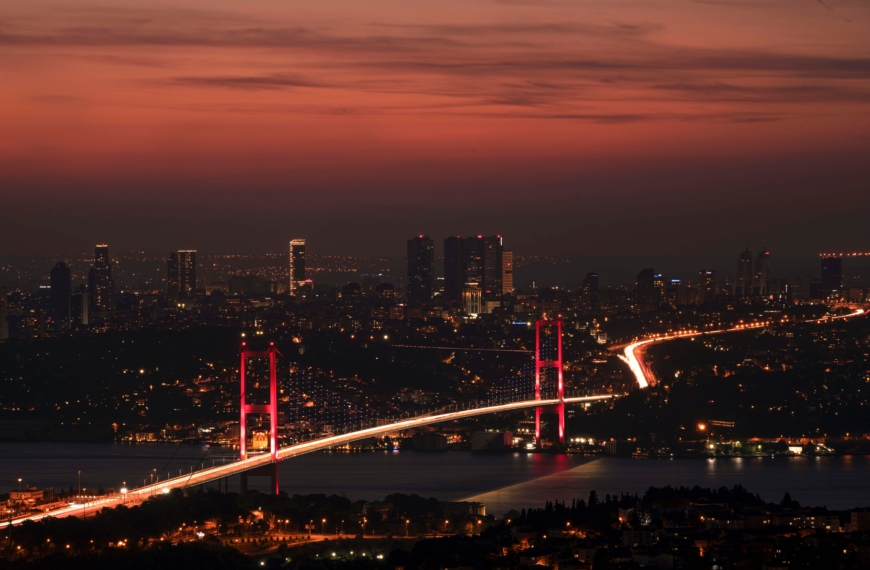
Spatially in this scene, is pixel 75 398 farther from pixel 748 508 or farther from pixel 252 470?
pixel 748 508

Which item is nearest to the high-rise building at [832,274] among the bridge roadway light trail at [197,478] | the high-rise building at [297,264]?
the high-rise building at [297,264]

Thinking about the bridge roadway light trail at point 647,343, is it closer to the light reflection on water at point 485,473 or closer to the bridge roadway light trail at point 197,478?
the light reflection on water at point 485,473

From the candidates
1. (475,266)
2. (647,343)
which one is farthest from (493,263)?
(647,343)

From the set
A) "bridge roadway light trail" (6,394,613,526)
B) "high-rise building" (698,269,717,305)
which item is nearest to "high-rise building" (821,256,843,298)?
"high-rise building" (698,269,717,305)

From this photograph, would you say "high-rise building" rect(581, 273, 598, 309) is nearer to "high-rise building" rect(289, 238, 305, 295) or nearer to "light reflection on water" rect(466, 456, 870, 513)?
"high-rise building" rect(289, 238, 305, 295)

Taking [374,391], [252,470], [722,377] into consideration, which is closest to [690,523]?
[252,470]

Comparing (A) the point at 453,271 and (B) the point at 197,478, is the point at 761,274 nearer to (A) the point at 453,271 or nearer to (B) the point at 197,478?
(A) the point at 453,271
